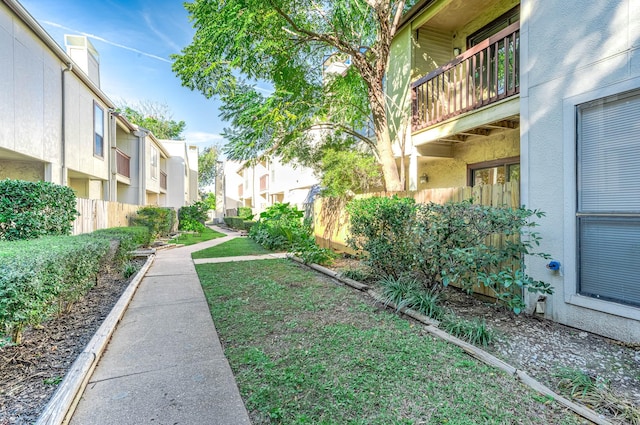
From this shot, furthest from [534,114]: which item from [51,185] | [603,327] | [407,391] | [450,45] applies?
[51,185]

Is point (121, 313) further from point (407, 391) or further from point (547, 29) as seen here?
point (547, 29)

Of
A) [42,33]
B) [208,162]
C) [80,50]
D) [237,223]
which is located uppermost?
[208,162]

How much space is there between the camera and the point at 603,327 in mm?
3760

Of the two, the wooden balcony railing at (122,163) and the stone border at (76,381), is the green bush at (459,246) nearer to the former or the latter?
the stone border at (76,381)

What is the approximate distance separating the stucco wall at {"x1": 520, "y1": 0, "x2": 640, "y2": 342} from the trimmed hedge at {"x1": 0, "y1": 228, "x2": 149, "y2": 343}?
6.04 meters

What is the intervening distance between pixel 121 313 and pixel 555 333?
5.95 meters

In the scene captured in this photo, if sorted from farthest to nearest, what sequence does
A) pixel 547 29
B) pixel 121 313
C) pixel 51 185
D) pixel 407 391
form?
pixel 51 185 → pixel 121 313 → pixel 547 29 → pixel 407 391

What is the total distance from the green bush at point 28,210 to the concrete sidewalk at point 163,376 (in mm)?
3502

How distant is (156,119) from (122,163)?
75.4 feet

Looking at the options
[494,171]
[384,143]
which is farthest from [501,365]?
[384,143]

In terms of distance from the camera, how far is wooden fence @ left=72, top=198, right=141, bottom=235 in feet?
30.6

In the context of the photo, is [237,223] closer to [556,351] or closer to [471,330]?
[471,330]

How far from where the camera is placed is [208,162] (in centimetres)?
5212

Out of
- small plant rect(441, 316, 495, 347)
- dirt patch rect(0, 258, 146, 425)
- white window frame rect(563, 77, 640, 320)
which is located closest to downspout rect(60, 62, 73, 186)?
dirt patch rect(0, 258, 146, 425)
